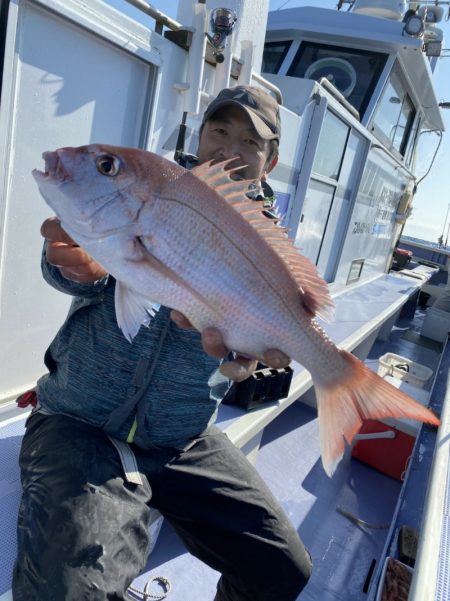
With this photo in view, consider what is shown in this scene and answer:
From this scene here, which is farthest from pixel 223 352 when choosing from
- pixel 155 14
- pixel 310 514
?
pixel 310 514

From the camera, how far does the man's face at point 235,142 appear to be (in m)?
2.02

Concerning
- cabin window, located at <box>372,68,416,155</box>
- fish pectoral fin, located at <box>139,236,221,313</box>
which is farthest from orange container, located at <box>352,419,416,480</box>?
cabin window, located at <box>372,68,416,155</box>

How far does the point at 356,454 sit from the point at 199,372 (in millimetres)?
2681

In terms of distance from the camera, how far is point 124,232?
3.92 ft

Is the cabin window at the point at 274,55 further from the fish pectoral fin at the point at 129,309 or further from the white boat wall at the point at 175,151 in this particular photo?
the fish pectoral fin at the point at 129,309

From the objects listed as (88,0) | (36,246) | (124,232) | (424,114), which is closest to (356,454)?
(36,246)

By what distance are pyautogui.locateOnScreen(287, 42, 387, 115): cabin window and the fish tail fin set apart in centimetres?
577

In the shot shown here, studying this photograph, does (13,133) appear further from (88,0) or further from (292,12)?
(292,12)

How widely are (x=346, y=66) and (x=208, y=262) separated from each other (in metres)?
6.37

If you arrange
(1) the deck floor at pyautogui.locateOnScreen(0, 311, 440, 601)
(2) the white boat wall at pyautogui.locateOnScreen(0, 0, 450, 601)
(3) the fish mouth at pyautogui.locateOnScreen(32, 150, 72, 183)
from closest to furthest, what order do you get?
(3) the fish mouth at pyautogui.locateOnScreen(32, 150, 72, 183)
(2) the white boat wall at pyautogui.locateOnScreen(0, 0, 450, 601)
(1) the deck floor at pyautogui.locateOnScreen(0, 311, 440, 601)

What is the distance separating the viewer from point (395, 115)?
729cm

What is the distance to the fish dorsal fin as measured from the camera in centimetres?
133

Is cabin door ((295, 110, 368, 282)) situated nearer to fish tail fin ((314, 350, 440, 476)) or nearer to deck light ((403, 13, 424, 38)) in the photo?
deck light ((403, 13, 424, 38))

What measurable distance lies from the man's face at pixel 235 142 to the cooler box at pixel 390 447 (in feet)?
8.55
